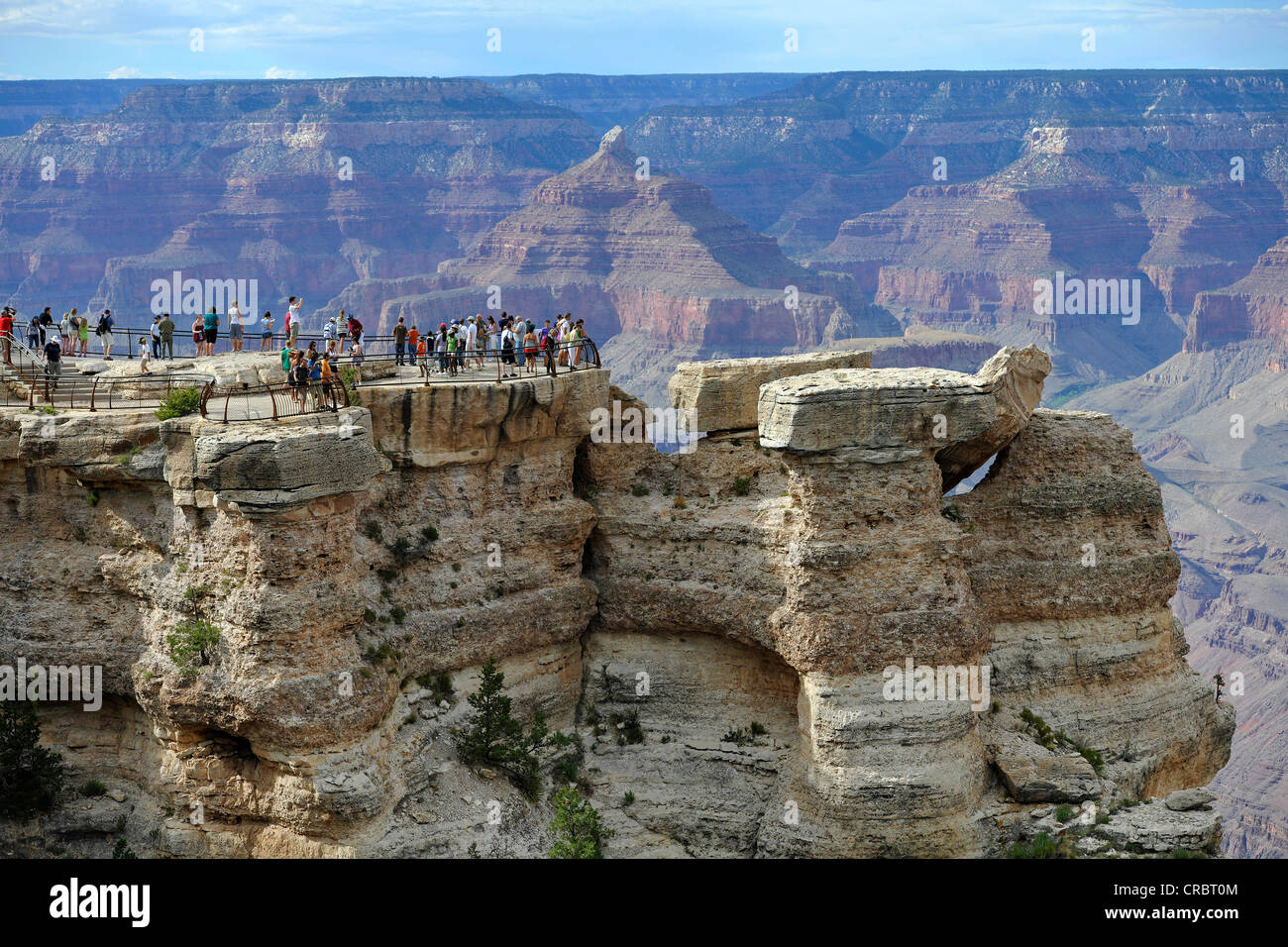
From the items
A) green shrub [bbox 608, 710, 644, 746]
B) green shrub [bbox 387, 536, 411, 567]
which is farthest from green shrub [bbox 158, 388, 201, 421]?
green shrub [bbox 608, 710, 644, 746]

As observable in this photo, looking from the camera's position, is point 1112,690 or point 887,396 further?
point 1112,690

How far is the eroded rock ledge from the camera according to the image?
4419 centimetres

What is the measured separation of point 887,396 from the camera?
46812 mm

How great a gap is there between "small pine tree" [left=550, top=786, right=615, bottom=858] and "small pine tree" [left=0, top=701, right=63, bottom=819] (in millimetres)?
13788

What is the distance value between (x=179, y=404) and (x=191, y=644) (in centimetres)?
662

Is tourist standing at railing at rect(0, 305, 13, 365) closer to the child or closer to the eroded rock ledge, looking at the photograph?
the eroded rock ledge

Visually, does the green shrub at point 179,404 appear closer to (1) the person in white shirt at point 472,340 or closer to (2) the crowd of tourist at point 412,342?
(2) the crowd of tourist at point 412,342

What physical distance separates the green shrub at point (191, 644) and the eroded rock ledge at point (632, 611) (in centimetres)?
37

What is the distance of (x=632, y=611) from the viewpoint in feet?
173

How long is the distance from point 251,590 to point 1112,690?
26.6 metres

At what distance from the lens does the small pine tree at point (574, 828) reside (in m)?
46.1

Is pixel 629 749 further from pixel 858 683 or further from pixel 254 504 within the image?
pixel 254 504

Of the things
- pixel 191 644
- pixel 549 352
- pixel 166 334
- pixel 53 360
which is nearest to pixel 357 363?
pixel 549 352

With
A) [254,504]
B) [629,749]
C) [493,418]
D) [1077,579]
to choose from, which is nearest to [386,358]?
[493,418]
